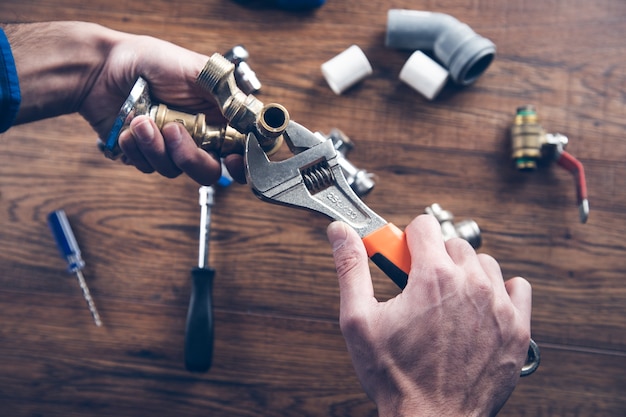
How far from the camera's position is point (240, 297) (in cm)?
81

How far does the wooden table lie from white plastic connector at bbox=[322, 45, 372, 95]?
0.03m

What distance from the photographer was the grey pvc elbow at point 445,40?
77 centimetres

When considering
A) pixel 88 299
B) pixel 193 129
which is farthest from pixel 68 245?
pixel 193 129

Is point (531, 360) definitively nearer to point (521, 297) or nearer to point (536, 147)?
point (521, 297)

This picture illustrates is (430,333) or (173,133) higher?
(173,133)

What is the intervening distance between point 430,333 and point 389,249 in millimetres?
102

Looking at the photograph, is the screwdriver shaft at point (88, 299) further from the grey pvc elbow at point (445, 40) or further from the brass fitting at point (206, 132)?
the grey pvc elbow at point (445, 40)

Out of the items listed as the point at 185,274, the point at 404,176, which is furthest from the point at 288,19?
the point at 185,274

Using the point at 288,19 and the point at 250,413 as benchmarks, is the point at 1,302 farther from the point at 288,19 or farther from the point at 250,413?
the point at 288,19

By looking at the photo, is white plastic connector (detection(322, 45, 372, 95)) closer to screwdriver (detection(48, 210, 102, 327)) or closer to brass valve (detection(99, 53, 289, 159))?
brass valve (detection(99, 53, 289, 159))

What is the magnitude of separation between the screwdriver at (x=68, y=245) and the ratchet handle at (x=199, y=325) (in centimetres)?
16

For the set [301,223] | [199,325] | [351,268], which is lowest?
[199,325]

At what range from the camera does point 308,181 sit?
588 millimetres

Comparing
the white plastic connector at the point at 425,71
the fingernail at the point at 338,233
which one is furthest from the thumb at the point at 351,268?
the white plastic connector at the point at 425,71
